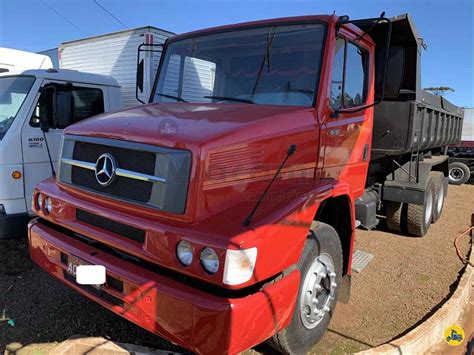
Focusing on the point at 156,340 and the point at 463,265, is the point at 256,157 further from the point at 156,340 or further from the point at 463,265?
the point at 463,265

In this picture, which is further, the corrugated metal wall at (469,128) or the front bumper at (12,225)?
the corrugated metal wall at (469,128)

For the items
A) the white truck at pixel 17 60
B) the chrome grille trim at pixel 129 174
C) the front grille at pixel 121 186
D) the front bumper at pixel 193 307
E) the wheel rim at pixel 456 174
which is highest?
the white truck at pixel 17 60

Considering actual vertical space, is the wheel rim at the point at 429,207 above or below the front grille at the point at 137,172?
below

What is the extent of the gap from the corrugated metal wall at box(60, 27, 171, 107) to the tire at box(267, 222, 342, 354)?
4.42 meters

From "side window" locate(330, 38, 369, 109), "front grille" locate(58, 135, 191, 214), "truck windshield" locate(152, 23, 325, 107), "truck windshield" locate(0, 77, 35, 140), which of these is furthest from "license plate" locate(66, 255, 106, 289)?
"truck windshield" locate(0, 77, 35, 140)

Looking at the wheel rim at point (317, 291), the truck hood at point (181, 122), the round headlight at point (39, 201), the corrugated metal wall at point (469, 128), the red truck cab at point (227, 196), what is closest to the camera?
the red truck cab at point (227, 196)

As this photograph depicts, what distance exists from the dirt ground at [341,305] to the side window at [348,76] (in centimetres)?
193

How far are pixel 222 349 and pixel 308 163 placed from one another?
1.53m

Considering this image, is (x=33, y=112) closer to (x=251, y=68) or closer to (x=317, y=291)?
(x=251, y=68)

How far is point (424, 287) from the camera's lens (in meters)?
4.34

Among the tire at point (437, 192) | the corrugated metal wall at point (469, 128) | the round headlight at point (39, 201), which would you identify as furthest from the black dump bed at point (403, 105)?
Result: the corrugated metal wall at point (469, 128)

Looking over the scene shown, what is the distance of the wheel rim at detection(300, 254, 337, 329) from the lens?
2795 millimetres

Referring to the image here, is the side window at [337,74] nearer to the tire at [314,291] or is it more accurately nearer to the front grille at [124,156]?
the tire at [314,291]

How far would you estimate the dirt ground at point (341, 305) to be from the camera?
10.5ft
